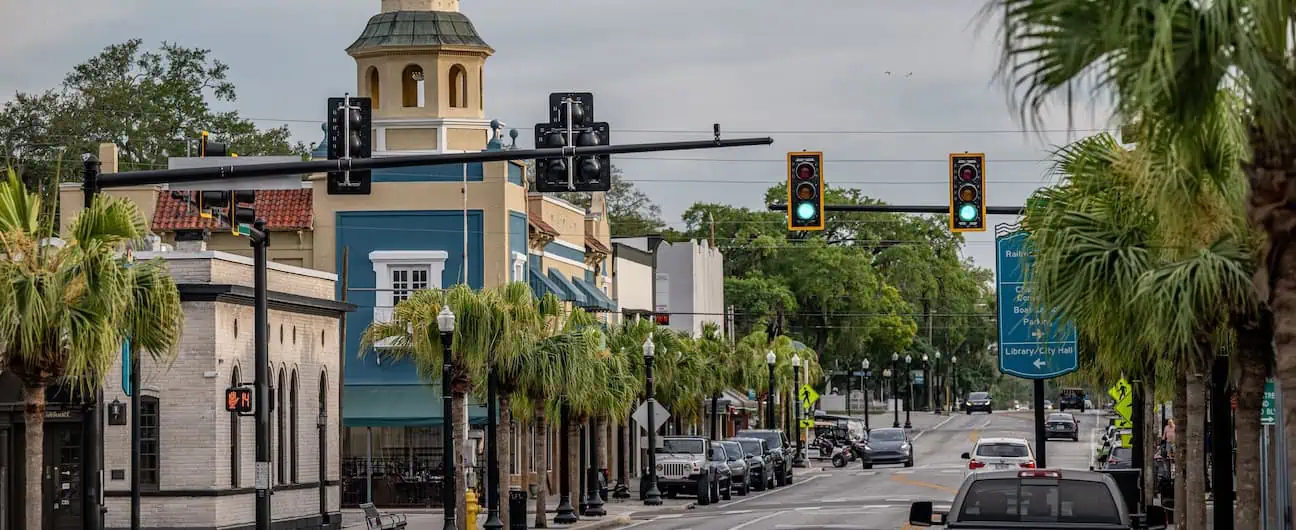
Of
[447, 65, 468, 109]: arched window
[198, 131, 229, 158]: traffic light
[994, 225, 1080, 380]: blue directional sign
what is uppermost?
[447, 65, 468, 109]: arched window

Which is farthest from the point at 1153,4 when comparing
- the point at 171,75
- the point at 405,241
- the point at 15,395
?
the point at 171,75

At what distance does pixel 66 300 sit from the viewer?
19766mm

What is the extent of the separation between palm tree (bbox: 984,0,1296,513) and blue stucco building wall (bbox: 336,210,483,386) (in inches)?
1677

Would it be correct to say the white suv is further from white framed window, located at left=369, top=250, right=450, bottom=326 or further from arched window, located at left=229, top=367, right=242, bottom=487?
arched window, located at left=229, top=367, right=242, bottom=487

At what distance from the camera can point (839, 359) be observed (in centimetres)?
12662

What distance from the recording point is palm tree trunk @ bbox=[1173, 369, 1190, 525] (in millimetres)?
24422

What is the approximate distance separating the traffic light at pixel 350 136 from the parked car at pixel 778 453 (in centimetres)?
4242

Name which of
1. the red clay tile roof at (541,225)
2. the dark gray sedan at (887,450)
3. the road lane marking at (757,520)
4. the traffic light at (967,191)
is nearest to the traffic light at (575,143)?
the traffic light at (967,191)

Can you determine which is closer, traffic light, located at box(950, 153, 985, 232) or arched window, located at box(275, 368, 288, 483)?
traffic light, located at box(950, 153, 985, 232)

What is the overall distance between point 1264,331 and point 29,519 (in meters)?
12.7

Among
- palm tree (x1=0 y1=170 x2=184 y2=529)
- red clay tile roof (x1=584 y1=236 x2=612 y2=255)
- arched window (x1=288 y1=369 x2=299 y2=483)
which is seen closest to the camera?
palm tree (x1=0 y1=170 x2=184 y2=529)

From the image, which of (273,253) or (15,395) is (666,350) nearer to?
(273,253)

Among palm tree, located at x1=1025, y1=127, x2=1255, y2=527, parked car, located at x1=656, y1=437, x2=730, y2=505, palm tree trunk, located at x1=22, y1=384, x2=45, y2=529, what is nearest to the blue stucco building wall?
parked car, located at x1=656, y1=437, x2=730, y2=505

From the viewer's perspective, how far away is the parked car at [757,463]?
6084 centimetres
